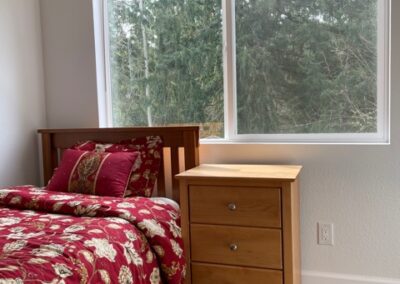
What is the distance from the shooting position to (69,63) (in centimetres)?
262

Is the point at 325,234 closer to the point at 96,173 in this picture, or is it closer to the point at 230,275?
the point at 230,275

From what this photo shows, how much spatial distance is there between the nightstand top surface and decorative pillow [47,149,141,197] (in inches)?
15.3

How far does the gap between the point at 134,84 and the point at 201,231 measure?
45.6 inches

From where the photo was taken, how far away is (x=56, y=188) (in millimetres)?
2135

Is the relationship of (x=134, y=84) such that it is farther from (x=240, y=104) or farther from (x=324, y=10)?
(x=324, y=10)

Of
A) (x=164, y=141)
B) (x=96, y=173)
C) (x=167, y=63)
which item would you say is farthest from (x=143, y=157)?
(x=167, y=63)

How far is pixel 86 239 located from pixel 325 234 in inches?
50.0

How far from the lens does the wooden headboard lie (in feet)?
7.18

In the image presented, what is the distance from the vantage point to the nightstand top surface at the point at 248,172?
1.70 m

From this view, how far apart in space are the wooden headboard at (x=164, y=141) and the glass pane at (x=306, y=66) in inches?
13.1

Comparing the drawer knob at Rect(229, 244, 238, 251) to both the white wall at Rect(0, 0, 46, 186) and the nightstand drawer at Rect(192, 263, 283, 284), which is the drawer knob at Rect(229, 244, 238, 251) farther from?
the white wall at Rect(0, 0, 46, 186)

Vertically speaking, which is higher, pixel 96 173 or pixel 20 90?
pixel 20 90

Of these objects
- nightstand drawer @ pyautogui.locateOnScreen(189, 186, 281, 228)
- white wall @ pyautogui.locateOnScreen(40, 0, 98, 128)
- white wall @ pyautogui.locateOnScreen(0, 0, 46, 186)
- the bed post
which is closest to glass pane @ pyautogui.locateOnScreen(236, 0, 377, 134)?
nightstand drawer @ pyautogui.locateOnScreen(189, 186, 281, 228)

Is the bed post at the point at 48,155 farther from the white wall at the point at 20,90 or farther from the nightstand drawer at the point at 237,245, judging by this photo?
the nightstand drawer at the point at 237,245
